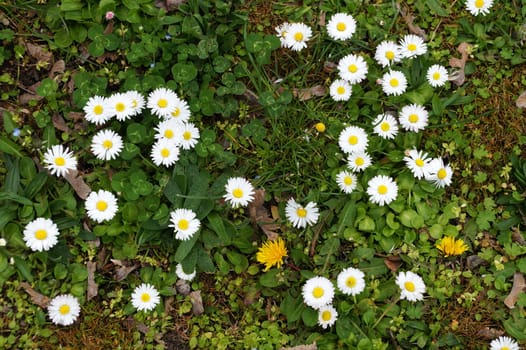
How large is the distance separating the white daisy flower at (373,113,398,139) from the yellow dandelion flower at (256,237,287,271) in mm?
876

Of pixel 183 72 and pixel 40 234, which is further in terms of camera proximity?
pixel 183 72

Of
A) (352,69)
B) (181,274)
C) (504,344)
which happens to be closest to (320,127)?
(352,69)

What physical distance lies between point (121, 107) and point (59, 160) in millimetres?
461

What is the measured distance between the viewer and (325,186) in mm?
3242

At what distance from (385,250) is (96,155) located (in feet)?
5.87

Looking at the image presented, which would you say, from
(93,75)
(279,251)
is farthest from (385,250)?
(93,75)

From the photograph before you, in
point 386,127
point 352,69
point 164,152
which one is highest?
point 352,69

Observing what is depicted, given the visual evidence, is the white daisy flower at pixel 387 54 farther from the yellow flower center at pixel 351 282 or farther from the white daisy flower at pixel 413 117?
the yellow flower center at pixel 351 282

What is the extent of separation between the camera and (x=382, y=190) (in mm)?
3170

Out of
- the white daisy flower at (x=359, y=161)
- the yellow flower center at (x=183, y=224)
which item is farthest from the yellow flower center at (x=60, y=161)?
the white daisy flower at (x=359, y=161)

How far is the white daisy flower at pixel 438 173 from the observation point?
3.20 meters

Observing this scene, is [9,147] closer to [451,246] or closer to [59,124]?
[59,124]

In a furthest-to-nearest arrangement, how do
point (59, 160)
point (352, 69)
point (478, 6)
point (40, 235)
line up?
point (478, 6) → point (352, 69) → point (59, 160) → point (40, 235)

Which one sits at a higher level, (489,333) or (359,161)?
(359,161)
